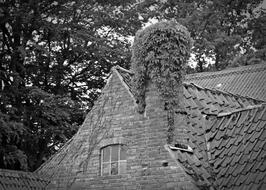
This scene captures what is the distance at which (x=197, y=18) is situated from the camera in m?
28.9

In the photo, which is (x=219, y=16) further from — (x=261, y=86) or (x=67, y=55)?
(x=67, y=55)

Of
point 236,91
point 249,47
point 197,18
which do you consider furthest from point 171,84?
point 249,47

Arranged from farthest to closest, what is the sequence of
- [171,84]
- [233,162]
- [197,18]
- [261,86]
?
[197,18], [261,86], [171,84], [233,162]

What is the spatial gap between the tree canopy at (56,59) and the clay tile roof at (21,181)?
3.79 metres

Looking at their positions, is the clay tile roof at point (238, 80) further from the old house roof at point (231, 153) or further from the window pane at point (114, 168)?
the window pane at point (114, 168)

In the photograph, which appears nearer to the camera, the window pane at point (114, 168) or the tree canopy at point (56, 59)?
the window pane at point (114, 168)

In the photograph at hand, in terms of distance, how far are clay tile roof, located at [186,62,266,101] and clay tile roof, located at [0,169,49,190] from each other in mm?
10161

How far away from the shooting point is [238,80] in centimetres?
2398

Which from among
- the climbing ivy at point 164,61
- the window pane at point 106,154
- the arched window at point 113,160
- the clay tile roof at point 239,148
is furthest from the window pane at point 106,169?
the clay tile roof at point 239,148

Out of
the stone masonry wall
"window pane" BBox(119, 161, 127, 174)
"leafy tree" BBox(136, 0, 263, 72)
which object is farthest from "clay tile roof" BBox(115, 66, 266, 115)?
"leafy tree" BBox(136, 0, 263, 72)

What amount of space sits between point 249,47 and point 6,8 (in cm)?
1489

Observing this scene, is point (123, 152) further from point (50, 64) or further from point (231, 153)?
point (50, 64)

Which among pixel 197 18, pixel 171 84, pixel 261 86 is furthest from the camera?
pixel 197 18

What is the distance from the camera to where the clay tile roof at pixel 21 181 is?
1462 cm
